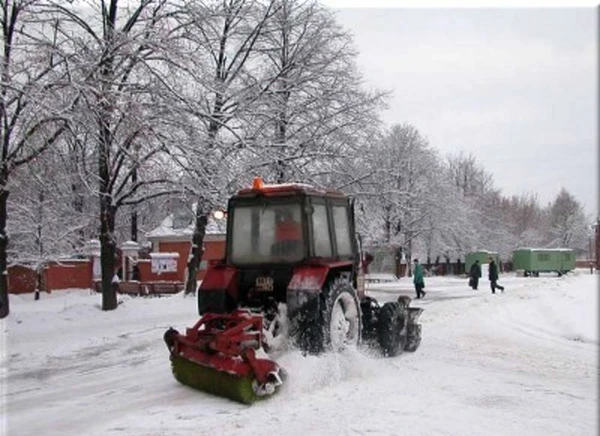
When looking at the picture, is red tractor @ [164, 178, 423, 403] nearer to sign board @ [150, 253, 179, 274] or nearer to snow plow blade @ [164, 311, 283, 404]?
A: snow plow blade @ [164, 311, 283, 404]

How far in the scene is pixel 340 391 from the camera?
25.5 feet

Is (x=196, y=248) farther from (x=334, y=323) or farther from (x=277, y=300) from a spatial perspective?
(x=334, y=323)

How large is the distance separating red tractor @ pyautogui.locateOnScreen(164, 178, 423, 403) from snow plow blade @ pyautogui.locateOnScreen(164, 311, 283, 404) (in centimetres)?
1

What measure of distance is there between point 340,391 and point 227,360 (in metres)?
1.37

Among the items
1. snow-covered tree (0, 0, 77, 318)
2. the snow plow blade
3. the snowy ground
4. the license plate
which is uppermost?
snow-covered tree (0, 0, 77, 318)

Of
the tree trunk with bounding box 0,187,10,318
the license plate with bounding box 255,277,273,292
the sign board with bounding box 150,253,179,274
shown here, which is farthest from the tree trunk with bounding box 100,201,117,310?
the sign board with bounding box 150,253,179,274

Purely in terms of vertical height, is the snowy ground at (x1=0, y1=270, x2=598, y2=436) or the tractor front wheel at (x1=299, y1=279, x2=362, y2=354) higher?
the tractor front wheel at (x1=299, y1=279, x2=362, y2=354)

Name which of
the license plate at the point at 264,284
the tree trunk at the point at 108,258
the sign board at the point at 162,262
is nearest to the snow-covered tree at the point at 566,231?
the sign board at the point at 162,262

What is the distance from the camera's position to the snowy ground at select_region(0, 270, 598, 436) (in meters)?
6.48

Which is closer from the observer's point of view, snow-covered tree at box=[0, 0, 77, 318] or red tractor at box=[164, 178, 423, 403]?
red tractor at box=[164, 178, 423, 403]

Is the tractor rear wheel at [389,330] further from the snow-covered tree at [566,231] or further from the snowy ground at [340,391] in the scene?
the snow-covered tree at [566,231]

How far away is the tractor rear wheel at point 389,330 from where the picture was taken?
9.96m

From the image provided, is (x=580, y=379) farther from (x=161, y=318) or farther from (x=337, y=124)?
(x=337, y=124)

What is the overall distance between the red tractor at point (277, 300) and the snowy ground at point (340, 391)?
29 centimetres
